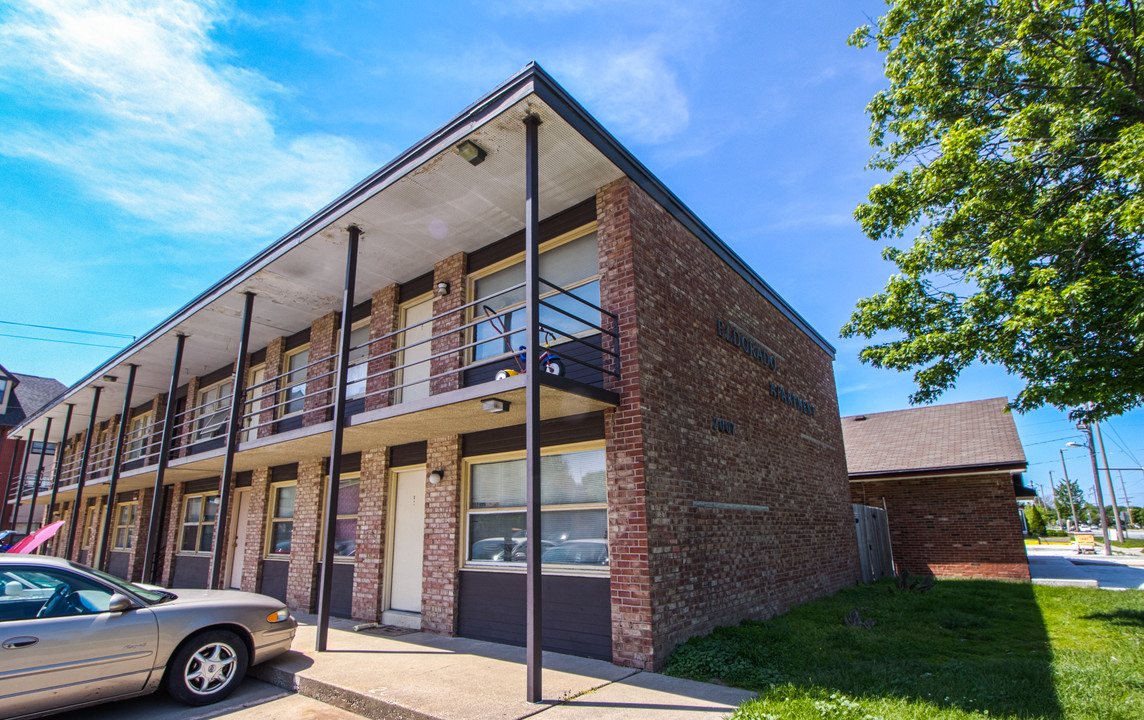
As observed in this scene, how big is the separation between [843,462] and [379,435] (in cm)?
1104

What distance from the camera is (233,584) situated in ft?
42.1

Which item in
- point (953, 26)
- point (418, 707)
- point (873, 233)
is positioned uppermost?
point (953, 26)

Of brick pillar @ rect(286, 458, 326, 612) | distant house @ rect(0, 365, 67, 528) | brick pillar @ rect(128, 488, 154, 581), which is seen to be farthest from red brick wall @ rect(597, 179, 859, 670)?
distant house @ rect(0, 365, 67, 528)

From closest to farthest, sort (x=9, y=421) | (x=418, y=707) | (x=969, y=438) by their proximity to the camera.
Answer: (x=418, y=707) < (x=969, y=438) < (x=9, y=421)

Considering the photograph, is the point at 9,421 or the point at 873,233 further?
the point at 9,421

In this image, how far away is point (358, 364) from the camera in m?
11.2

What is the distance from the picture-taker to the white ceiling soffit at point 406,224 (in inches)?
267

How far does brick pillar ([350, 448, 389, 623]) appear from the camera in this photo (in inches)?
364

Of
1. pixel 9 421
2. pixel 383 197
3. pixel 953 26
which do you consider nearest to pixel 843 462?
pixel 953 26

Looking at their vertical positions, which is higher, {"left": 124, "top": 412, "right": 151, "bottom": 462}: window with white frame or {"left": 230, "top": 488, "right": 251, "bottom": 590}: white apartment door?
{"left": 124, "top": 412, "right": 151, "bottom": 462}: window with white frame

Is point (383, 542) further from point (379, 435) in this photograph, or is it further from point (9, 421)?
point (9, 421)

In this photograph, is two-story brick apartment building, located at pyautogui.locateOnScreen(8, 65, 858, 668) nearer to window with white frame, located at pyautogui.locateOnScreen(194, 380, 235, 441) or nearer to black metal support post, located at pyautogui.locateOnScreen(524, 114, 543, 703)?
black metal support post, located at pyautogui.locateOnScreen(524, 114, 543, 703)

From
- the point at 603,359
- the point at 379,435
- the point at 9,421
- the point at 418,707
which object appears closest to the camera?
the point at 418,707

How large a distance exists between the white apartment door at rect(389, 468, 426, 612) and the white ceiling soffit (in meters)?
3.56
